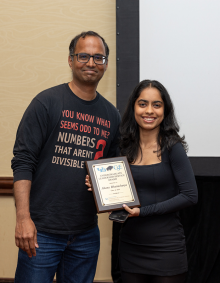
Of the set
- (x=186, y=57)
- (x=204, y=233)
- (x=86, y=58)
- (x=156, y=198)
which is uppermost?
(x=186, y=57)

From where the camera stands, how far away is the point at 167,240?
129 centimetres

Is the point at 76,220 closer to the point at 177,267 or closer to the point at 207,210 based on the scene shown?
the point at 177,267

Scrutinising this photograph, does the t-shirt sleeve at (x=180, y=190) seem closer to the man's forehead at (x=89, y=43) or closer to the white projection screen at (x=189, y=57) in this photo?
the man's forehead at (x=89, y=43)

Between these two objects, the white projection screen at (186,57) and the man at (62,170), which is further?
the white projection screen at (186,57)

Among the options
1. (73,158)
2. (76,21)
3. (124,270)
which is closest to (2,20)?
(76,21)

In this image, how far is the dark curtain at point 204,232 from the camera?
81.5 inches

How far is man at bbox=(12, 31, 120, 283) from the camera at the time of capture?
1.26 meters

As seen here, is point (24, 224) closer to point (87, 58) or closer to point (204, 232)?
point (87, 58)

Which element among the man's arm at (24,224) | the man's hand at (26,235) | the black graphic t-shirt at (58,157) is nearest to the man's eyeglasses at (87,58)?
the black graphic t-shirt at (58,157)

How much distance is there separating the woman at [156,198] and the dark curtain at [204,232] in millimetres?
792

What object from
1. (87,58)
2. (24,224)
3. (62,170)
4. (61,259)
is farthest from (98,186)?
(87,58)

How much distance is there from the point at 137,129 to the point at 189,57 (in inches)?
33.3

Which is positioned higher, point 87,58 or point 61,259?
point 87,58

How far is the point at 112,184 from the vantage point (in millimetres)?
1303
